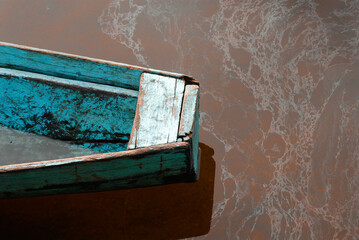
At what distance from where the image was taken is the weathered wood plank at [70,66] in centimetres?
226

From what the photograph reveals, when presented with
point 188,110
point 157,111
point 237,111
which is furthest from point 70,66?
point 237,111

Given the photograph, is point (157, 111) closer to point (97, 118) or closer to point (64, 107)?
point (97, 118)

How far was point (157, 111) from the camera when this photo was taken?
2.06 m

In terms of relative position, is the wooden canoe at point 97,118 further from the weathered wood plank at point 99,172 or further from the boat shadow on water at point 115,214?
the boat shadow on water at point 115,214

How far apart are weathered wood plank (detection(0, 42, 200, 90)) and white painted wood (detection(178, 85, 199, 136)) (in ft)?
0.67

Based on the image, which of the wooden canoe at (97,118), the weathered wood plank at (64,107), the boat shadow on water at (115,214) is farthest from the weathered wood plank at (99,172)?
the weathered wood plank at (64,107)

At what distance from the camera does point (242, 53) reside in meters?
3.06

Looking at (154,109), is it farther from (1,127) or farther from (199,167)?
(1,127)

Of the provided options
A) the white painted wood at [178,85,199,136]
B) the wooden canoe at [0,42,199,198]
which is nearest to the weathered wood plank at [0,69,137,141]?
the wooden canoe at [0,42,199,198]

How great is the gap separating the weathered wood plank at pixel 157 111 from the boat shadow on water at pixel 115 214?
496mm

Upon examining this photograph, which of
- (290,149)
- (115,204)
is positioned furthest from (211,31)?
(115,204)

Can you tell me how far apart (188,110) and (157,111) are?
0.16m

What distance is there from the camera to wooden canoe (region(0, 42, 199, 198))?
196 centimetres

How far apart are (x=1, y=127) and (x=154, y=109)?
42.5 inches
